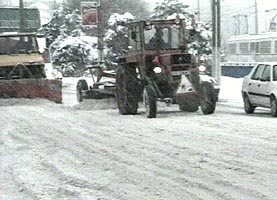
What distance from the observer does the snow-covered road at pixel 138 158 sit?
8.28m

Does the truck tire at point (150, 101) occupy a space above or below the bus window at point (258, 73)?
below

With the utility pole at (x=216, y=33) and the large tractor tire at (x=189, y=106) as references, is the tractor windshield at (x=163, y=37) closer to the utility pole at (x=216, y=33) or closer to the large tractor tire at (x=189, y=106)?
the large tractor tire at (x=189, y=106)

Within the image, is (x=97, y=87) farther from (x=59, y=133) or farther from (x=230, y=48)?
(x=230, y=48)

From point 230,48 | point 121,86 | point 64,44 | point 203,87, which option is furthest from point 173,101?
point 230,48

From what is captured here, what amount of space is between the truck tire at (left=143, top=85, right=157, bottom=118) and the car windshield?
7.31m

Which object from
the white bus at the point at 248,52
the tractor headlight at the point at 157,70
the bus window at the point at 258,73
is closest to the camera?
the tractor headlight at the point at 157,70

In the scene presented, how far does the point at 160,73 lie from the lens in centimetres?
1820

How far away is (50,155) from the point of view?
11.1m

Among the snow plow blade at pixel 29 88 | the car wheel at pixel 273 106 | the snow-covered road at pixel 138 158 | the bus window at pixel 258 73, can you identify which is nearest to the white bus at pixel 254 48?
the snow plow blade at pixel 29 88

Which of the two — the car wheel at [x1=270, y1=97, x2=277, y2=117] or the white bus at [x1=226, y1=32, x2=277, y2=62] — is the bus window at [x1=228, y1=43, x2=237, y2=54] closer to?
the white bus at [x1=226, y1=32, x2=277, y2=62]

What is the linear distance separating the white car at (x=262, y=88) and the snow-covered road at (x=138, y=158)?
1.61m

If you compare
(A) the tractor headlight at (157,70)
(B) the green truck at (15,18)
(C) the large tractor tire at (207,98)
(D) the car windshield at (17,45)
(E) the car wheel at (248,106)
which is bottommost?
(E) the car wheel at (248,106)

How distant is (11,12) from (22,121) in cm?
2835

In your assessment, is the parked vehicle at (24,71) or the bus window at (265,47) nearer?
the parked vehicle at (24,71)
